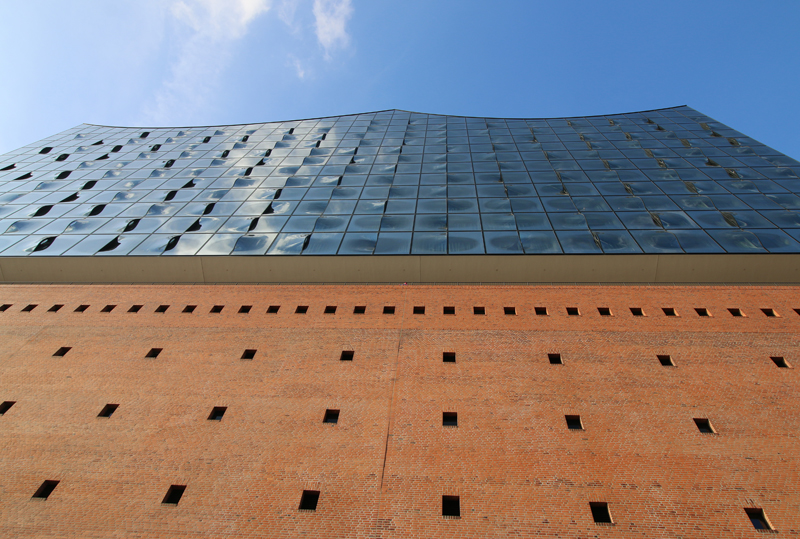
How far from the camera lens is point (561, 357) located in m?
11.5

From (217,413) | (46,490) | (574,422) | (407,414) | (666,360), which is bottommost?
(46,490)

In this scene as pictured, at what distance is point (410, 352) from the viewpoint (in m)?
11.9

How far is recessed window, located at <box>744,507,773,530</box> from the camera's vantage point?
7.84 meters

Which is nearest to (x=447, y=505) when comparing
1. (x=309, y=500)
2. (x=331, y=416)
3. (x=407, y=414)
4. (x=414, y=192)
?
(x=407, y=414)

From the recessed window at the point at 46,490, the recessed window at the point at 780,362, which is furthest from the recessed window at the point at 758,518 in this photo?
the recessed window at the point at 46,490

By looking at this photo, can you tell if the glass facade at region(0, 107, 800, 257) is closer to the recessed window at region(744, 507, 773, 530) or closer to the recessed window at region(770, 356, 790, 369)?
the recessed window at region(770, 356, 790, 369)

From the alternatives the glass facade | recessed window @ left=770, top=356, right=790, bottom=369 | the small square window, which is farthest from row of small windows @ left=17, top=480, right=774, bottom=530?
the glass facade

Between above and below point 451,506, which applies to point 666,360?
above

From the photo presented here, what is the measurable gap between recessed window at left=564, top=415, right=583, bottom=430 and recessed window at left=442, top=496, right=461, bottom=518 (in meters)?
3.15

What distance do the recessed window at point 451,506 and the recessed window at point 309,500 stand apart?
8.25 ft

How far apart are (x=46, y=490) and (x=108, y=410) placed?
2.03m

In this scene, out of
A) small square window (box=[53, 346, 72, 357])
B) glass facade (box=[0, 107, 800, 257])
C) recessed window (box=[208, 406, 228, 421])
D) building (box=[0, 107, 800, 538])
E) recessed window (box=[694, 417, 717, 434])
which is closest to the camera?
building (box=[0, 107, 800, 538])

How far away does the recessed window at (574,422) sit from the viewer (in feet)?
32.2

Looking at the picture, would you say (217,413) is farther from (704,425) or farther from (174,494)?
(704,425)
